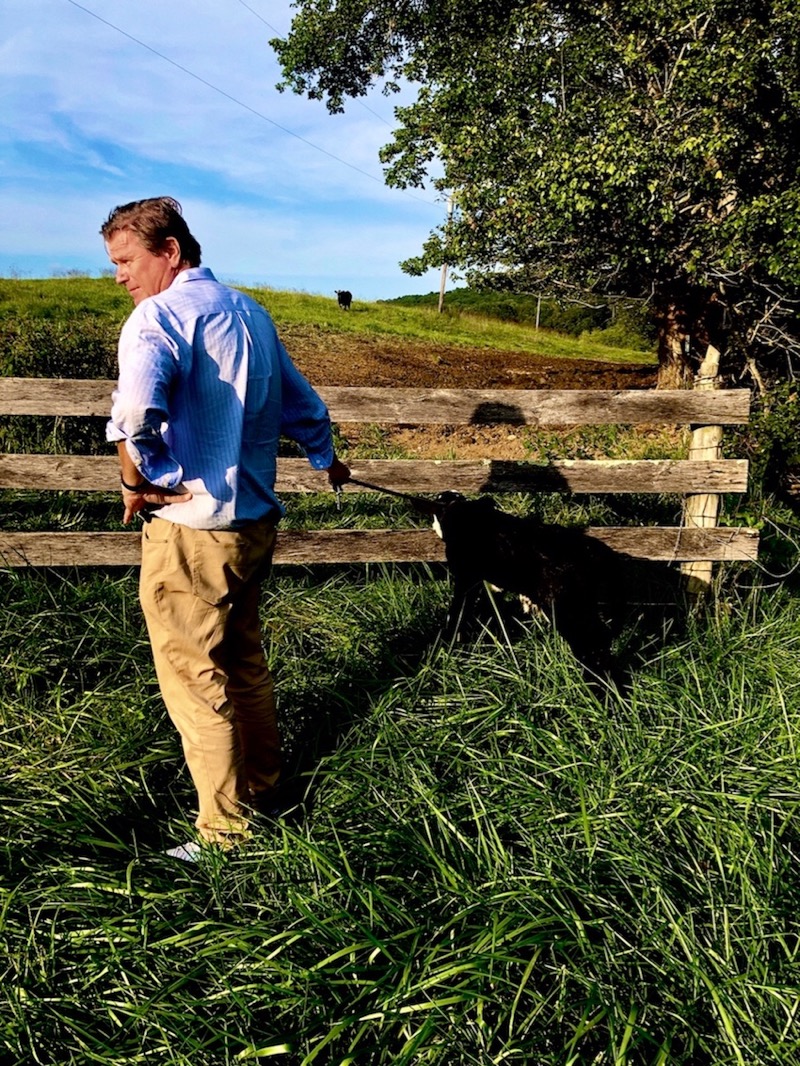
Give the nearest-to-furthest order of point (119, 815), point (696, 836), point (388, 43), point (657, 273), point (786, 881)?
1. point (786, 881)
2. point (696, 836)
3. point (119, 815)
4. point (657, 273)
5. point (388, 43)

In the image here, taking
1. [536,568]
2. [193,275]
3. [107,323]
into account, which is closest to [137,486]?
[193,275]

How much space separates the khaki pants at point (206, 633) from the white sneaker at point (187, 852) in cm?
6

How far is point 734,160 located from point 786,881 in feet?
27.6

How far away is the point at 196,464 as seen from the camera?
8.09ft

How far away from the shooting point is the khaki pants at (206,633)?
251 cm

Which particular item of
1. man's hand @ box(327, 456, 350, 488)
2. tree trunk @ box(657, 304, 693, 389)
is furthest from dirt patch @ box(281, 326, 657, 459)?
man's hand @ box(327, 456, 350, 488)

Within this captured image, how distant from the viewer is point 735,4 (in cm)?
809

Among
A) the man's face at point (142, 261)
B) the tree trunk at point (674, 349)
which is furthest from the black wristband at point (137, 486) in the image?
the tree trunk at point (674, 349)

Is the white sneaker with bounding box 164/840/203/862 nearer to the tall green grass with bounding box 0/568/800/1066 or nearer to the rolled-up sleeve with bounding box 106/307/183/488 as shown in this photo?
the tall green grass with bounding box 0/568/800/1066

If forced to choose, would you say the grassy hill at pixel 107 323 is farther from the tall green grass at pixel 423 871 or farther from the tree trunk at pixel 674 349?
the tree trunk at pixel 674 349

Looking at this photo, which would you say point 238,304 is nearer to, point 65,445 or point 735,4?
point 65,445

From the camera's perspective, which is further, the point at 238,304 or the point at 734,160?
the point at 734,160

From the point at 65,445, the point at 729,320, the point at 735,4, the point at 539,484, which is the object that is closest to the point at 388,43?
the point at 735,4

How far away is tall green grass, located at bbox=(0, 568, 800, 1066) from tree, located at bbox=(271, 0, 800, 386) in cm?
617
